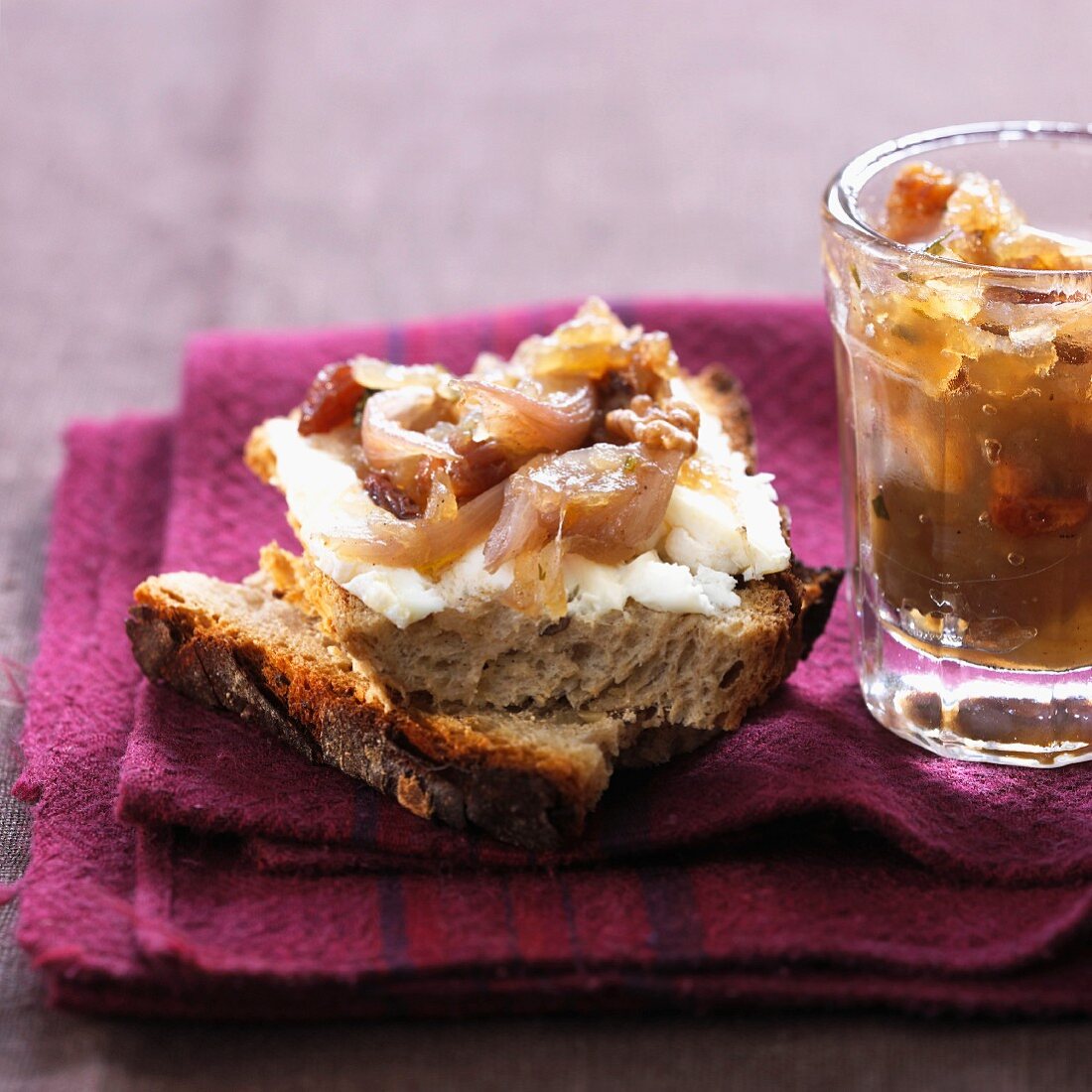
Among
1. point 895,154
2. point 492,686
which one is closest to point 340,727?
point 492,686

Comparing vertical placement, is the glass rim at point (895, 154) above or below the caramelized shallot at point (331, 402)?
above

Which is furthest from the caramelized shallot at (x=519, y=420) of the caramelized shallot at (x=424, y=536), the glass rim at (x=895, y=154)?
the glass rim at (x=895, y=154)

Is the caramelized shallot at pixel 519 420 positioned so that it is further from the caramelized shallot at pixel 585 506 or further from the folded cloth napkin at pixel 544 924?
the folded cloth napkin at pixel 544 924

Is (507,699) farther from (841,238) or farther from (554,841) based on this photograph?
(841,238)

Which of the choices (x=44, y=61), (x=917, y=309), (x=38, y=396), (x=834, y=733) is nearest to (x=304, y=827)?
(x=834, y=733)

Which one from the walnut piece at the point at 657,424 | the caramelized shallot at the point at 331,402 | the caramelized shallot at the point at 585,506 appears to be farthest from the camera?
the caramelized shallot at the point at 331,402

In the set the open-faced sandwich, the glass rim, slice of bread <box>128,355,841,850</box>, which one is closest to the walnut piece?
the open-faced sandwich
